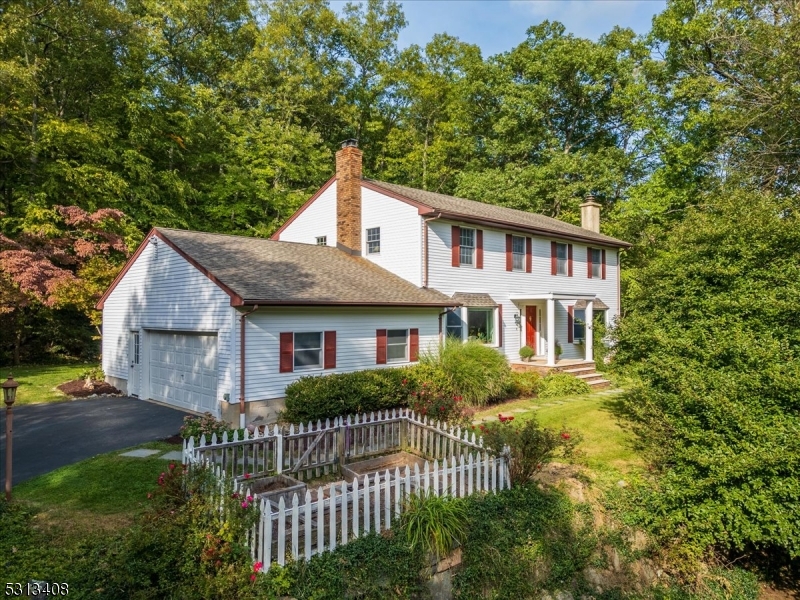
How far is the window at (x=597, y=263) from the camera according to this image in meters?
23.7

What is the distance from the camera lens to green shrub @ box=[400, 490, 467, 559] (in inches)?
226

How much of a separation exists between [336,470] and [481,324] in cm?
Answer: 1125

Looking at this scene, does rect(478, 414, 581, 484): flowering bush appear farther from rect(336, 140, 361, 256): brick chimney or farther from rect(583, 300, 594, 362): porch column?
rect(583, 300, 594, 362): porch column

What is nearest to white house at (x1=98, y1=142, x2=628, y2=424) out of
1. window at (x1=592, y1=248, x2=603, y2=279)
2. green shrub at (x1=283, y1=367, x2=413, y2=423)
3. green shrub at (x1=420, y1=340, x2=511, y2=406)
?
window at (x1=592, y1=248, x2=603, y2=279)

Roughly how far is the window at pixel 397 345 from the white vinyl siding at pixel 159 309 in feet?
16.3

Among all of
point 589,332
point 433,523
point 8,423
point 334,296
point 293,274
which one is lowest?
point 433,523

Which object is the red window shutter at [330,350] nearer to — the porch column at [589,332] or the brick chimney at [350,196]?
the brick chimney at [350,196]

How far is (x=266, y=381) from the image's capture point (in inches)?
465

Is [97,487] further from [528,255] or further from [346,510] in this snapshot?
[528,255]

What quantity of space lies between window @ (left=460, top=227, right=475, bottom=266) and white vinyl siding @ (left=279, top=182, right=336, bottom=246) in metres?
5.54

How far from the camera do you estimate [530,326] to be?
69.4ft

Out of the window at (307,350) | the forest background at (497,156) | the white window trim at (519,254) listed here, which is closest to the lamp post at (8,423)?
the window at (307,350)

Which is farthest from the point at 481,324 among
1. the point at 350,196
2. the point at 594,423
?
the point at 594,423

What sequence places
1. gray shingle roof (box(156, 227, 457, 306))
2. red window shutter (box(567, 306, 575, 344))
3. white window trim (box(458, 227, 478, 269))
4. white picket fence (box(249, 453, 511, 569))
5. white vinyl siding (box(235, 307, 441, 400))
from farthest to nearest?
red window shutter (box(567, 306, 575, 344)) → white window trim (box(458, 227, 478, 269)) → gray shingle roof (box(156, 227, 457, 306)) → white vinyl siding (box(235, 307, 441, 400)) → white picket fence (box(249, 453, 511, 569))
